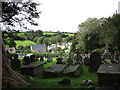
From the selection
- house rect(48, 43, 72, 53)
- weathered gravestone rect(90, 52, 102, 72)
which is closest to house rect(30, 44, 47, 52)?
house rect(48, 43, 72, 53)

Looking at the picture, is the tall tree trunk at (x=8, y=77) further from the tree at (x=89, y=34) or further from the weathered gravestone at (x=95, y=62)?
the tree at (x=89, y=34)

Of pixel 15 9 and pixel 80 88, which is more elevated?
pixel 15 9

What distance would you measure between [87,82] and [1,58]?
3.43m

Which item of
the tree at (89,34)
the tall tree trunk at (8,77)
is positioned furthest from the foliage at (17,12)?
the tree at (89,34)

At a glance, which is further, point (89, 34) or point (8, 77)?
point (89, 34)

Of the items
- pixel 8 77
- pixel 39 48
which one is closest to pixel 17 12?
pixel 8 77

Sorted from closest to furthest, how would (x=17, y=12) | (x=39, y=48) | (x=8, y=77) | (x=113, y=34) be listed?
(x=8, y=77) < (x=17, y=12) < (x=113, y=34) < (x=39, y=48)

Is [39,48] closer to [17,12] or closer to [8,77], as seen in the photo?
[17,12]

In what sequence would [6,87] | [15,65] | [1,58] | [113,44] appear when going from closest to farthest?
[6,87]
[1,58]
[15,65]
[113,44]

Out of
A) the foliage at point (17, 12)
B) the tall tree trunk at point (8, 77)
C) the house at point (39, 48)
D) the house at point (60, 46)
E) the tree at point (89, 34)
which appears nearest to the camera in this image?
the tall tree trunk at point (8, 77)

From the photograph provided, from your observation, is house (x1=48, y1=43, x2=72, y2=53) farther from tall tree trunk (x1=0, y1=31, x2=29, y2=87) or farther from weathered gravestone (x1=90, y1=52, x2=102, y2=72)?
tall tree trunk (x1=0, y1=31, x2=29, y2=87)

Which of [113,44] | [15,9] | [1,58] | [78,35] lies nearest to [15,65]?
[15,9]

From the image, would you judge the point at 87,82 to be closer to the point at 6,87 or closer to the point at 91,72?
the point at 6,87

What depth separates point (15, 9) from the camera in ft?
33.9
